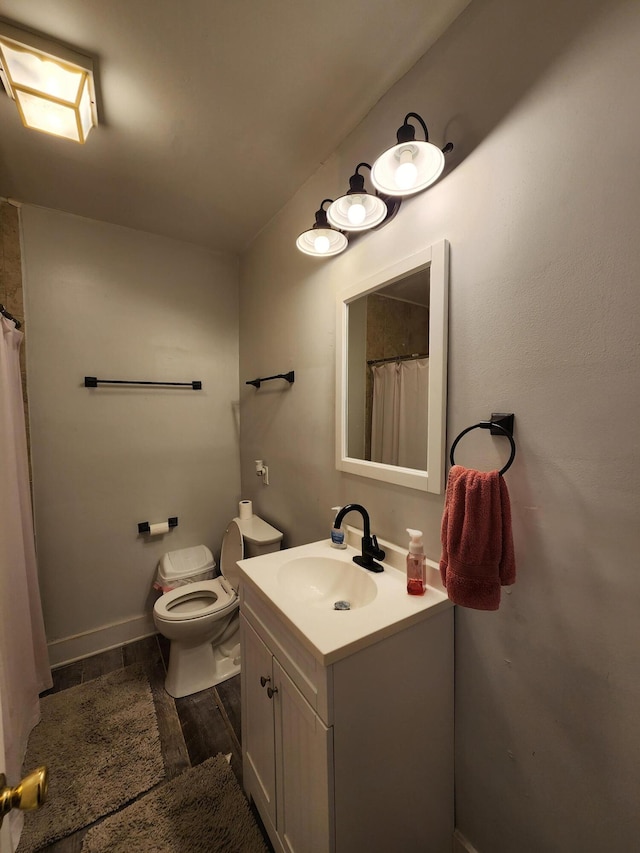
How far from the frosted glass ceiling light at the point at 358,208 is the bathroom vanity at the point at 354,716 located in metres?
1.19

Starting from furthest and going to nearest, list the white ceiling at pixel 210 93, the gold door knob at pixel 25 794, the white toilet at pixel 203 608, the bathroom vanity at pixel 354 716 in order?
the white toilet at pixel 203 608, the white ceiling at pixel 210 93, the bathroom vanity at pixel 354 716, the gold door knob at pixel 25 794

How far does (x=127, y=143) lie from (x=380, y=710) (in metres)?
2.22

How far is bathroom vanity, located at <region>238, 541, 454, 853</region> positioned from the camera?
807mm

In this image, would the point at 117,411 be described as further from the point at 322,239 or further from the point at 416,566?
the point at 416,566

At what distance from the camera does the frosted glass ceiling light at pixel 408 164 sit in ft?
3.17

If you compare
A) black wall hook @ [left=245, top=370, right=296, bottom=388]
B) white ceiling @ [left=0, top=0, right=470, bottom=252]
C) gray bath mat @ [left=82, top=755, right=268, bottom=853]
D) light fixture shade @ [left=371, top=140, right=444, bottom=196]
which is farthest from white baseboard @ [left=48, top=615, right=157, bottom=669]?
light fixture shade @ [left=371, top=140, right=444, bottom=196]

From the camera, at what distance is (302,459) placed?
5.81 ft

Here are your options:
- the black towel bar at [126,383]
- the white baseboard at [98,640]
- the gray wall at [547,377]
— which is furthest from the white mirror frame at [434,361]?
the white baseboard at [98,640]

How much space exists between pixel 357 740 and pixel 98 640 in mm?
1959

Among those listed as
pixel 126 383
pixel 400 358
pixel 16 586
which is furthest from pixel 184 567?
pixel 400 358

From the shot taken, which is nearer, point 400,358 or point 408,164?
point 408,164

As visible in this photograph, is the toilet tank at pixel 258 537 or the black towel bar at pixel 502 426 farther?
the toilet tank at pixel 258 537

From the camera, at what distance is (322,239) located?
1.38 m

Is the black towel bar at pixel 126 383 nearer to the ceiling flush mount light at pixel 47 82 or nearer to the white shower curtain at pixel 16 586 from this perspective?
the white shower curtain at pixel 16 586
